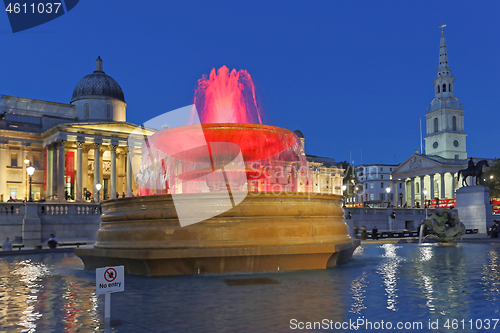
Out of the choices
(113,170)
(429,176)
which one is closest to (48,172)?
(113,170)

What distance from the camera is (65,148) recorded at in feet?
186

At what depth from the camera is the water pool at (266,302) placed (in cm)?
501

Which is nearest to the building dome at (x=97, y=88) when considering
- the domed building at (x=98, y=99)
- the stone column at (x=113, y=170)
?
the domed building at (x=98, y=99)

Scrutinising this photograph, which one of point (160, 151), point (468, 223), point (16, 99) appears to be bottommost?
point (468, 223)

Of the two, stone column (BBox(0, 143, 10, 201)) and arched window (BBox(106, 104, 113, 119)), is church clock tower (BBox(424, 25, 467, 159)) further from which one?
stone column (BBox(0, 143, 10, 201))

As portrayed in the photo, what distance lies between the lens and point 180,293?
23.2 ft

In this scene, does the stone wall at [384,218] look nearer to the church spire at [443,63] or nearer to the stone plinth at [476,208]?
the stone plinth at [476,208]

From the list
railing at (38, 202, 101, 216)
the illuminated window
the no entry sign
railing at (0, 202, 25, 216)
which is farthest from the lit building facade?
the no entry sign

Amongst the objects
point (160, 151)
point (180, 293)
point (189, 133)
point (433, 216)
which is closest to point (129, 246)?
point (180, 293)

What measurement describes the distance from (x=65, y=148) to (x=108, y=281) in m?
55.6

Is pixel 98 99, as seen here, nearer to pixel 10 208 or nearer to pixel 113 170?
pixel 113 170

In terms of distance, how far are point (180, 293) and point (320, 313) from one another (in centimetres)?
244

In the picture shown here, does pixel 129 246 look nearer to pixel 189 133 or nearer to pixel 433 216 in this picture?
pixel 189 133

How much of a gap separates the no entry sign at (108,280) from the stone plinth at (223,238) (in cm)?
352
